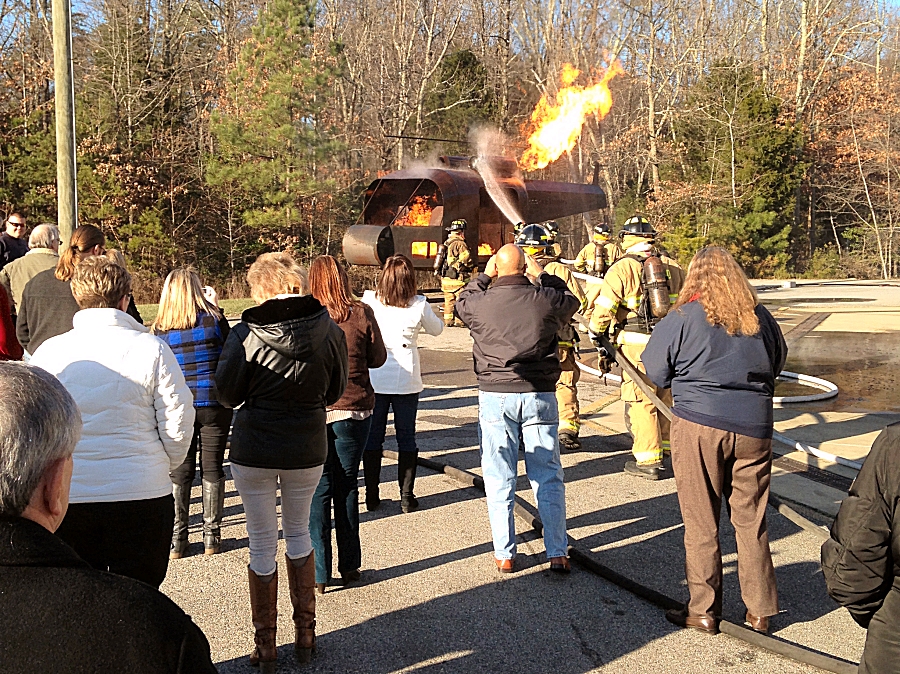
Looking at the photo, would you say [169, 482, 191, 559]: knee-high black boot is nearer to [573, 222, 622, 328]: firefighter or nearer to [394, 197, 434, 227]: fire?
[573, 222, 622, 328]: firefighter

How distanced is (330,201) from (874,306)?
15.7 metres

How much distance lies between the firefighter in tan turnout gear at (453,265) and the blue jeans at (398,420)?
32.8 ft

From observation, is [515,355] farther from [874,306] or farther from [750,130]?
[750,130]

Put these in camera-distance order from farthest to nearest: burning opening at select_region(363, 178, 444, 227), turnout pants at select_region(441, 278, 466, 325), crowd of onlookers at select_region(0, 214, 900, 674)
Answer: burning opening at select_region(363, 178, 444, 227), turnout pants at select_region(441, 278, 466, 325), crowd of onlookers at select_region(0, 214, 900, 674)

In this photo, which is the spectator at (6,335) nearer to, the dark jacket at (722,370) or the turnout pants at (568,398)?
the dark jacket at (722,370)

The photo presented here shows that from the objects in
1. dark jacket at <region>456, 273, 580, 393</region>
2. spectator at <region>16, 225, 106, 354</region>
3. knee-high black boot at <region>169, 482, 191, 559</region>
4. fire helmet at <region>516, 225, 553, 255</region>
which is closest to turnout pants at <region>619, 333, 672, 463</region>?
fire helmet at <region>516, 225, 553, 255</region>

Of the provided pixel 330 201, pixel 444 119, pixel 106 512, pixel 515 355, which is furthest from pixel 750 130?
pixel 106 512

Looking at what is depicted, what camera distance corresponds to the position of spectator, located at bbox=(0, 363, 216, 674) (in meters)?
1.49

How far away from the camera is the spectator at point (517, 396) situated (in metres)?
5.45

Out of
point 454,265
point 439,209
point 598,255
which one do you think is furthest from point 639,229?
point 439,209

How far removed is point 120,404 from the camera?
369cm

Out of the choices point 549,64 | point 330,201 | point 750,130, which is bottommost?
point 330,201

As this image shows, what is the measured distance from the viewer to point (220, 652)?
4.38 m

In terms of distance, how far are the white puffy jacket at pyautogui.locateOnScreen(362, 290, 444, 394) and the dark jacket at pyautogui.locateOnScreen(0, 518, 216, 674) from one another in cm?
501
